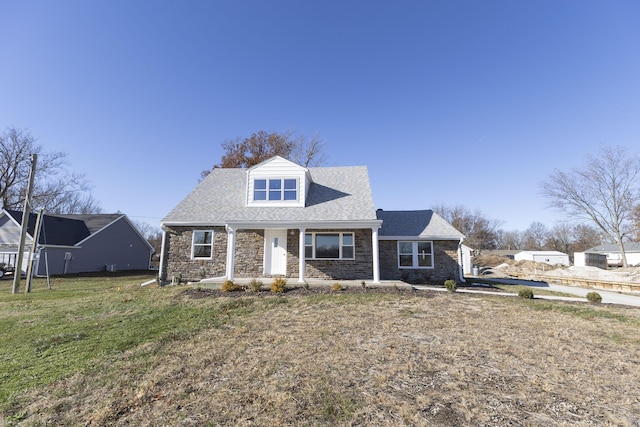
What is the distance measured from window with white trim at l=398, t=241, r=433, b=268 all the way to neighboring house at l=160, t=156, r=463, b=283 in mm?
48

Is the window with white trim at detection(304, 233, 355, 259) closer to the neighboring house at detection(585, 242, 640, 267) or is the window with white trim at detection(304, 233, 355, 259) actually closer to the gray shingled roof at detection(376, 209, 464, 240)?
the gray shingled roof at detection(376, 209, 464, 240)

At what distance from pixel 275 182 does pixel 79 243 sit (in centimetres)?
1912

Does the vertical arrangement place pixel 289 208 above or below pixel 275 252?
above

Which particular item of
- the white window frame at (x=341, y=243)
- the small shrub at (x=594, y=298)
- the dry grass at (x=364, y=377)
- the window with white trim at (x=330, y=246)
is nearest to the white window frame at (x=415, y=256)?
the white window frame at (x=341, y=243)

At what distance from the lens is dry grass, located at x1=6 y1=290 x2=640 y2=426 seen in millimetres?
3029

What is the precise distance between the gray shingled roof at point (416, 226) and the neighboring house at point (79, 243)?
20323 mm

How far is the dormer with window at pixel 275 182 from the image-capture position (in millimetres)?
14148

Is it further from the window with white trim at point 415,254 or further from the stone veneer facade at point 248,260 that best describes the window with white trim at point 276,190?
the window with white trim at point 415,254

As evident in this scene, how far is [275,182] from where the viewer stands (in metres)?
14.3

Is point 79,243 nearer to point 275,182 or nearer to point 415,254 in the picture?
point 275,182

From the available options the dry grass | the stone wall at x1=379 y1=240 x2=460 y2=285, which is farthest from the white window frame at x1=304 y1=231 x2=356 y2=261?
the dry grass

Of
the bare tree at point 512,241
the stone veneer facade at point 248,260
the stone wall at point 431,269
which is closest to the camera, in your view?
the stone veneer facade at point 248,260

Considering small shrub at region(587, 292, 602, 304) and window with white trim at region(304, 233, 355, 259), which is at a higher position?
window with white trim at region(304, 233, 355, 259)

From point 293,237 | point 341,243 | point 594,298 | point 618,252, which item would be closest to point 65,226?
point 293,237
